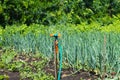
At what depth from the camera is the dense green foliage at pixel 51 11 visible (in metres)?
8.77

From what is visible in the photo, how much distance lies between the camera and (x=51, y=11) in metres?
9.38

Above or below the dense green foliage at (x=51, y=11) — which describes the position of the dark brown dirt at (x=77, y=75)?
below

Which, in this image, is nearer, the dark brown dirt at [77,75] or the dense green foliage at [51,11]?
the dark brown dirt at [77,75]

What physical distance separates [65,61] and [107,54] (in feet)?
2.96

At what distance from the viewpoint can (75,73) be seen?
441 centimetres

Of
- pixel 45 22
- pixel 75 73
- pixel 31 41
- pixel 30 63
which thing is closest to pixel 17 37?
pixel 31 41

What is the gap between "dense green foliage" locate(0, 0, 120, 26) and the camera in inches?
345

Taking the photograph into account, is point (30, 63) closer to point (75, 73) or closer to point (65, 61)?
point (65, 61)

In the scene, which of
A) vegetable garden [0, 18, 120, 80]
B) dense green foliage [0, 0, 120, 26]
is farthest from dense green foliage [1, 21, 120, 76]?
dense green foliage [0, 0, 120, 26]

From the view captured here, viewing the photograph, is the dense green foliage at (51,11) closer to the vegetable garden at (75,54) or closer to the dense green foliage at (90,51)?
the vegetable garden at (75,54)

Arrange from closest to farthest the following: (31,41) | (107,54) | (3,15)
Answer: (107,54)
(31,41)
(3,15)

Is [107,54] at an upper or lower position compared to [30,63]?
upper

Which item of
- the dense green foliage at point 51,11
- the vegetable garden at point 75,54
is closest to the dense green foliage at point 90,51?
the vegetable garden at point 75,54

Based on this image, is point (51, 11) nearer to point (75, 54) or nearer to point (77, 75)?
point (75, 54)
